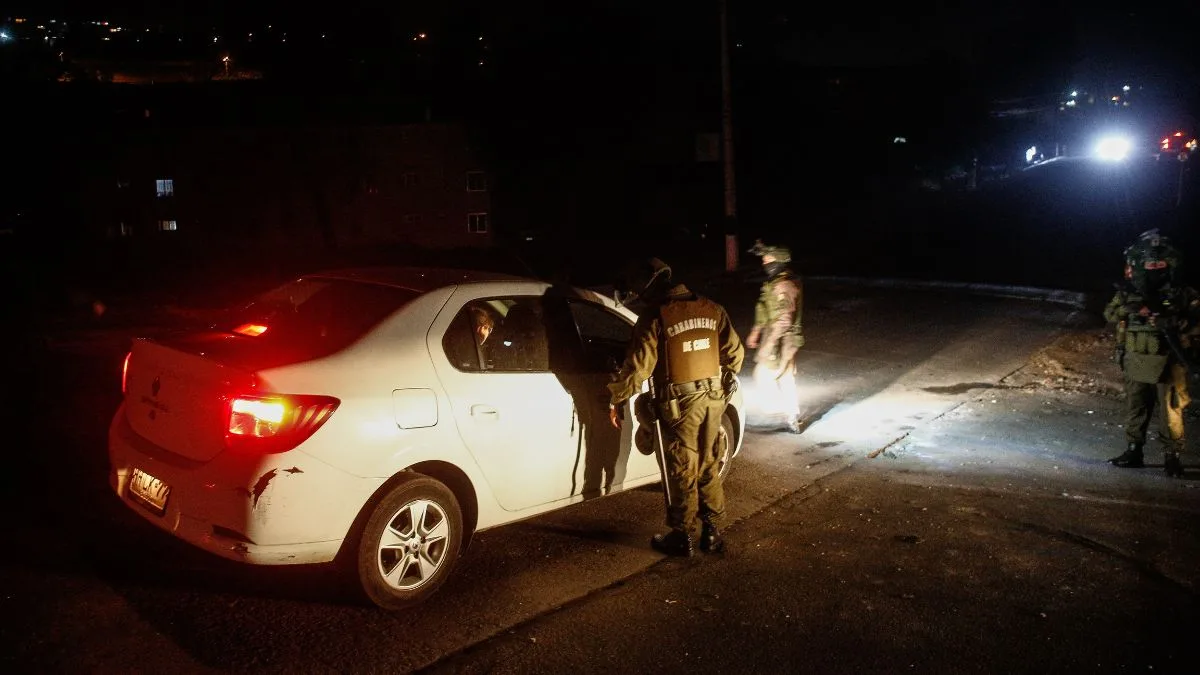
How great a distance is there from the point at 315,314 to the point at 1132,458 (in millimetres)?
6090

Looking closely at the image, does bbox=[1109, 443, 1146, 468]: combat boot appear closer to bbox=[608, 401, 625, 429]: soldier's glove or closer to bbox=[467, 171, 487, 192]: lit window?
bbox=[608, 401, 625, 429]: soldier's glove

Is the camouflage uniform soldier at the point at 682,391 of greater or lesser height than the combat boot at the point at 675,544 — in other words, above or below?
above

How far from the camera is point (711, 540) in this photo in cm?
554

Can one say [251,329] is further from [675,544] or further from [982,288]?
[982,288]

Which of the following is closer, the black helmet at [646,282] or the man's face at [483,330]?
the man's face at [483,330]

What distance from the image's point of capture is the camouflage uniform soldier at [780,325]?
8.34 metres

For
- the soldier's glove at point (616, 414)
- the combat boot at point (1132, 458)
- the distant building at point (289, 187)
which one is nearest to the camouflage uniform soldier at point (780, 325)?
the combat boot at point (1132, 458)

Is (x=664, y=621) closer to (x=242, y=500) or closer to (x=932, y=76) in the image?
(x=242, y=500)

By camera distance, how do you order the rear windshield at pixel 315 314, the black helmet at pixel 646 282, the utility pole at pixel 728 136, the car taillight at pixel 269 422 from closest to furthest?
the car taillight at pixel 269 422 → the rear windshield at pixel 315 314 → the black helmet at pixel 646 282 → the utility pole at pixel 728 136

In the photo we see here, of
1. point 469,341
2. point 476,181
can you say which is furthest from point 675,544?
point 476,181

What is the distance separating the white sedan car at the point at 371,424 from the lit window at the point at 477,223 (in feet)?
110

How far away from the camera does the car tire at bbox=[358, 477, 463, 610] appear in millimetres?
4520

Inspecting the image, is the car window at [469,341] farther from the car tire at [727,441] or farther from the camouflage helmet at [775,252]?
the camouflage helmet at [775,252]

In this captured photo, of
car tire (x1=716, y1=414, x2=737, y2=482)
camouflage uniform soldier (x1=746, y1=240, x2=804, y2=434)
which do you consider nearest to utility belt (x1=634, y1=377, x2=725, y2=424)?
car tire (x1=716, y1=414, x2=737, y2=482)
